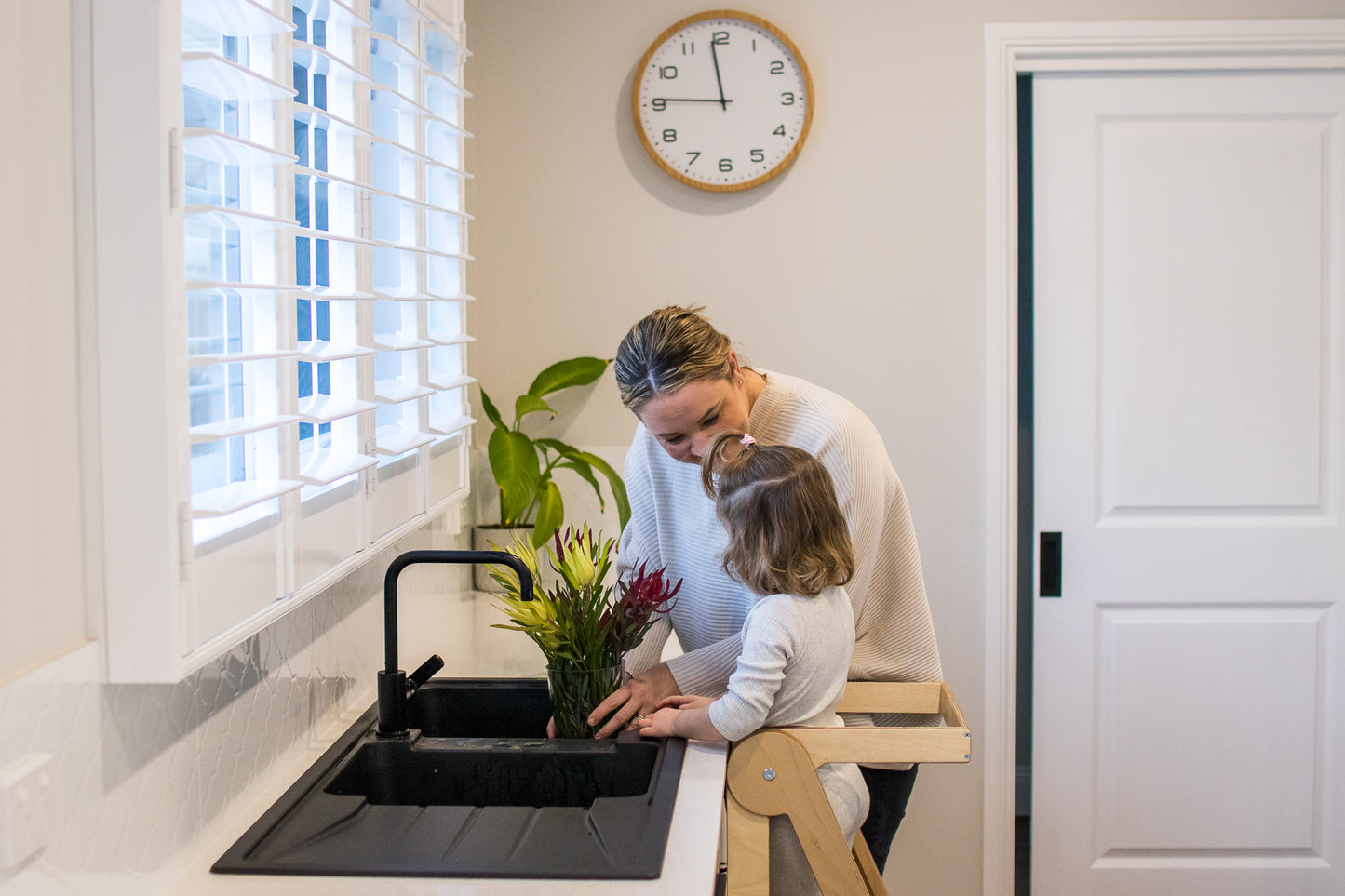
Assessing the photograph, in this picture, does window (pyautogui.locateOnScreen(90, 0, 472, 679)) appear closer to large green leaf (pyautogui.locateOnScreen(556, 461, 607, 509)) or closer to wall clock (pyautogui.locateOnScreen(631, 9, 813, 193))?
large green leaf (pyautogui.locateOnScreen(556, 461, 607, 509))

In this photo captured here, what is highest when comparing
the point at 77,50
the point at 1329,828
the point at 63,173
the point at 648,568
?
the point at 77,50

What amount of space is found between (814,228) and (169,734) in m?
1.87

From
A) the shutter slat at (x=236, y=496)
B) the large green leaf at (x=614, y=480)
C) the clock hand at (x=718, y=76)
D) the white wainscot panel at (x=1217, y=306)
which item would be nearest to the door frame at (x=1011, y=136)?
the white wainscot panel at (x=1217, y=306)

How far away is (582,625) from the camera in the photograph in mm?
1580

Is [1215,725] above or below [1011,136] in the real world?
below

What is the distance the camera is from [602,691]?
5.28ft

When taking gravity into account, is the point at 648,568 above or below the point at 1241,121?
below

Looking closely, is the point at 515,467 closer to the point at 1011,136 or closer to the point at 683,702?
the point at 683,702

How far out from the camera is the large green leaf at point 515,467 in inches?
95.2

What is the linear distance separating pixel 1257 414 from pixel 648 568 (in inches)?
64.8

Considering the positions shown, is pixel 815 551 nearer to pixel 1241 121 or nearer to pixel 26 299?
pixel 26 299

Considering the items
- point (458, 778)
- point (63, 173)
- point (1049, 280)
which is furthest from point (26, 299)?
point (1049, 280)

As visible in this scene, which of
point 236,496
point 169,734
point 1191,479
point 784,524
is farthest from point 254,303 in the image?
point 1191,479

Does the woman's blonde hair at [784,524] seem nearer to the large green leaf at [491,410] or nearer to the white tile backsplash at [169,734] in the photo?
the white tile backsplash at [169,734]
